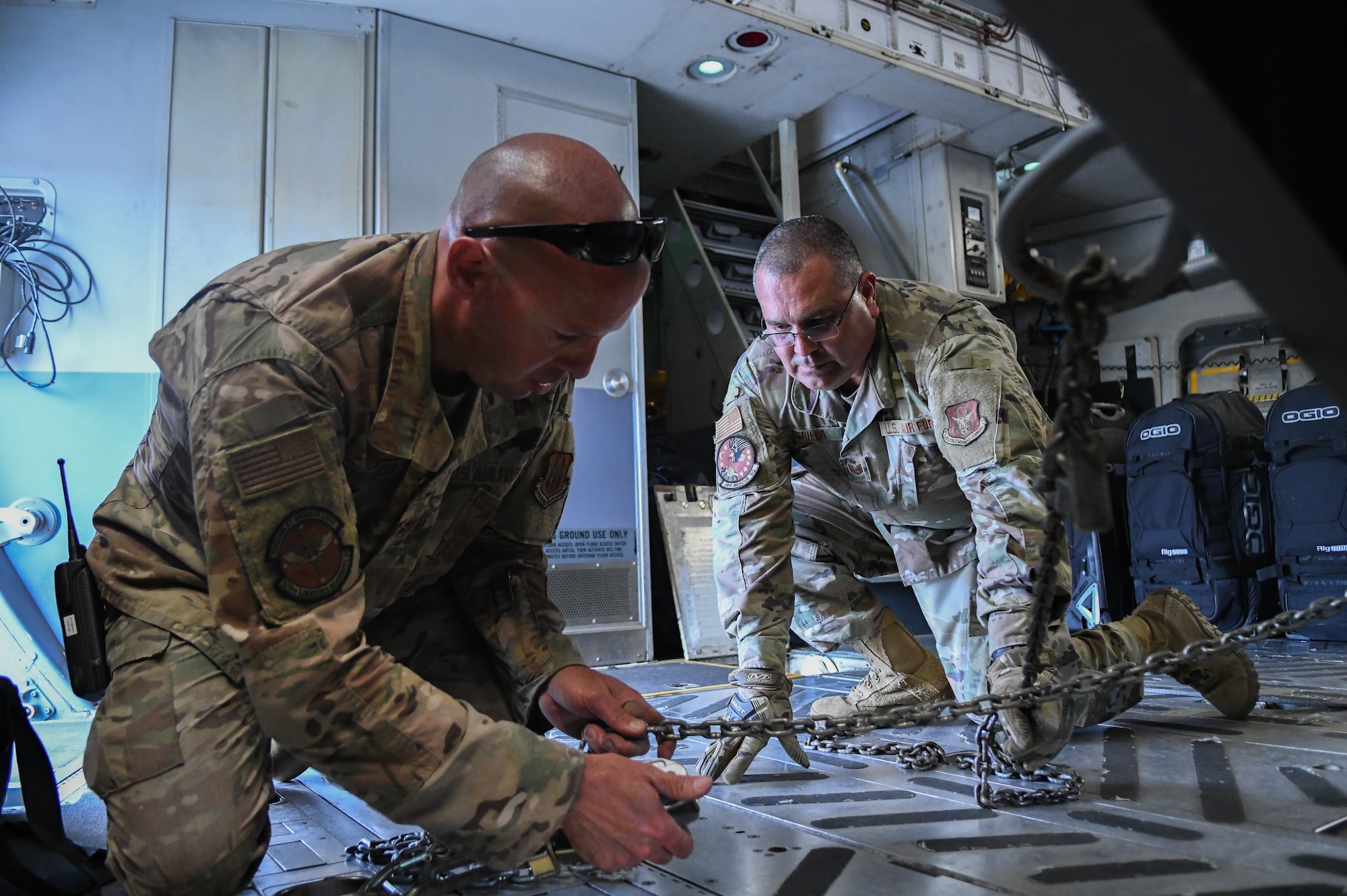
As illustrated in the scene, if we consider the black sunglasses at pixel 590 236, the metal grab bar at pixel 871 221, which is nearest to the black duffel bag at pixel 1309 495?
the metal grab bar at pixel 871 221

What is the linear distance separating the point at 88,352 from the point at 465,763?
3534 mm

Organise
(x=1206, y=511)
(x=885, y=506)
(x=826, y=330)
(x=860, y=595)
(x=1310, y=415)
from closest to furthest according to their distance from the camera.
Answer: (x=826, y=330) < (x=885, y=506) < (x=860, y=595) < (x=1310, y=415) < (x=1206, y=511)

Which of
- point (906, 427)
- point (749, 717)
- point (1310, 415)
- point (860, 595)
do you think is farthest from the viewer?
point (1310, 415)

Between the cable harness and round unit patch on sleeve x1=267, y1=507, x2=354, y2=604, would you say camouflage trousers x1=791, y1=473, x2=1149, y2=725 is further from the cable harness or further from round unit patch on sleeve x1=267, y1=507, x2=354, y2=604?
the cable harness

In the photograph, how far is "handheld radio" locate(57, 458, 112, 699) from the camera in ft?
5.01

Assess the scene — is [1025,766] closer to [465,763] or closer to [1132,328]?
[465,763]

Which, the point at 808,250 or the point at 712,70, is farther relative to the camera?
the point at 712,70

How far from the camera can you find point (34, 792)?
4.93 ft

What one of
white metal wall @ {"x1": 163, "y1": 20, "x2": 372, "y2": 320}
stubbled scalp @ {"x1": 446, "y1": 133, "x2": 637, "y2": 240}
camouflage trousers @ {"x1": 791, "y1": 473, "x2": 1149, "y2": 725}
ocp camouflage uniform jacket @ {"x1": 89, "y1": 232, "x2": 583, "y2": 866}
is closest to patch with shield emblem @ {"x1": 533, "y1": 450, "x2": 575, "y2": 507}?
ocp camouflage uniform jacket @ {"x1": 89, "y1": 232, "x2": 583, "y2": 866}

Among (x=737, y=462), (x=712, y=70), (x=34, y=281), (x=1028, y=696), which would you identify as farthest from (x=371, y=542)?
(x=712, y=70)

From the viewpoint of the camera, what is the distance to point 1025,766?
195cm

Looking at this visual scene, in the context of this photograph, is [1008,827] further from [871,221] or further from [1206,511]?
[871,221]

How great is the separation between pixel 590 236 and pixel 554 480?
2.16ft

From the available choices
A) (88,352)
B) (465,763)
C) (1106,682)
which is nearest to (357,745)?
(465,763)
